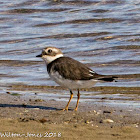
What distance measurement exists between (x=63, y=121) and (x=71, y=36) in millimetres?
9152

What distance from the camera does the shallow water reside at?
1121cm

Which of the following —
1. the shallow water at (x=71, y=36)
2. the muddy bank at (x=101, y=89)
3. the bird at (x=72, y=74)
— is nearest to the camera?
the bird at (x=72, y=74)

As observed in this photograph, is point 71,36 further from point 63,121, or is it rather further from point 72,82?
point 63,121

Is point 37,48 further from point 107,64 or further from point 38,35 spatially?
point 107,64

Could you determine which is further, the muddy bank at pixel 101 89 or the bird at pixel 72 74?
the muddy bank at pixel 101 89

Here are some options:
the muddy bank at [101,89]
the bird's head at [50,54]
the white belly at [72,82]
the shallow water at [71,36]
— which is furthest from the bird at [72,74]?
the shallow water at [71,36]

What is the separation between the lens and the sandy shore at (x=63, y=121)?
18.5 feet

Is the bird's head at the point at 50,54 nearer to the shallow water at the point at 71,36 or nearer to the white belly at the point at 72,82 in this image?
the white belly at the point at 72,82

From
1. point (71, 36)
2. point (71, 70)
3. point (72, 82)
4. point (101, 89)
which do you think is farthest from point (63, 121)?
point (71, 36)

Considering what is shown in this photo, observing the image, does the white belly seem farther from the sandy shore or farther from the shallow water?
the shallow water

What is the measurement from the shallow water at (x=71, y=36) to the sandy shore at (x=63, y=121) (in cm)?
206

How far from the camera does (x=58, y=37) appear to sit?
15414 mm

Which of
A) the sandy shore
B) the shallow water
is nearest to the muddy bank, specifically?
the shallow water

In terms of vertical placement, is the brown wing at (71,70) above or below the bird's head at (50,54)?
below
